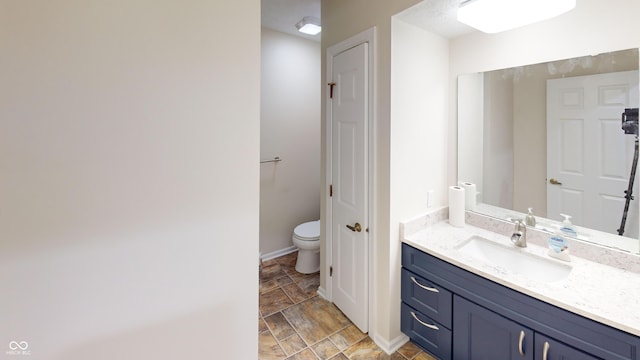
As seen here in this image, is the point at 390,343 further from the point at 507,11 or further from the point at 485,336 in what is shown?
the point at 507,11

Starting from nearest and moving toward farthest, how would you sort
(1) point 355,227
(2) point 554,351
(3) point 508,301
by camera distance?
(2) point 554,351 < (3) point 508,301 < (1) point 355,227

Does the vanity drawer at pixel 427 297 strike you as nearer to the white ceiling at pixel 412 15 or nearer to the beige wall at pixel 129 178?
the beige wall at pixel 129 178

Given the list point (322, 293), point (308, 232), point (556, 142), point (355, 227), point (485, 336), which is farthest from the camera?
point (308, 232)

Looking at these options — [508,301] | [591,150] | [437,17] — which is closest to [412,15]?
[437,17]

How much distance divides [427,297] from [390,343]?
17.3 inches

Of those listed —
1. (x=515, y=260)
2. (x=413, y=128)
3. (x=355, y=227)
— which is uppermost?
(x=413, y=128)

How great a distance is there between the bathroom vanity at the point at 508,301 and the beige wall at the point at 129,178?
1.11 m

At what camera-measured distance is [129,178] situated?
865 millimetres

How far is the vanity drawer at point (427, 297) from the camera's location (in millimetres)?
1596

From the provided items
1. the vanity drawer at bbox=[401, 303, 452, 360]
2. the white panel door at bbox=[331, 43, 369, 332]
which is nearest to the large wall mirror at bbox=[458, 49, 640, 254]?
the white panel door at bbox=[331, 43, 369, 332]

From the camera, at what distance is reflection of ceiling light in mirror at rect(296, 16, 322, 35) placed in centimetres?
266

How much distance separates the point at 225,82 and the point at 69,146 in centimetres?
50

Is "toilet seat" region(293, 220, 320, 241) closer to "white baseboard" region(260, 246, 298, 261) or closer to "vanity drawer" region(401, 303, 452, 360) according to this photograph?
"white baseboard" region(260, 246, 298, 261)

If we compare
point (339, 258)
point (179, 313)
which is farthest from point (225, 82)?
point (339, 258)
